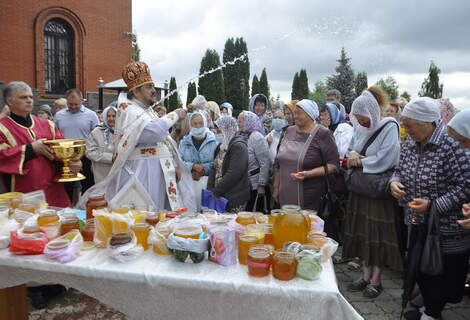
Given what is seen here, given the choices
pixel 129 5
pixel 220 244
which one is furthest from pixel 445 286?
pixel 129 5

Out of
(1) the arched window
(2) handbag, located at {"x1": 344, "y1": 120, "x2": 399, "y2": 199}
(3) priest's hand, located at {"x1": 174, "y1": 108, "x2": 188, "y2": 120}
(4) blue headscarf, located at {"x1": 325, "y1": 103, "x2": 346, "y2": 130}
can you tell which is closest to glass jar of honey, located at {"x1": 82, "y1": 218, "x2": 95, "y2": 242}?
(3) priest's hand, located at {"x1": 174, "y1": 108, "x2": 188, "y2": 120}

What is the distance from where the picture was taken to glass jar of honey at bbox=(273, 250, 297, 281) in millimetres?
1615

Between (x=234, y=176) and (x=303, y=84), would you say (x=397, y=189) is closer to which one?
(x=234, y=176)

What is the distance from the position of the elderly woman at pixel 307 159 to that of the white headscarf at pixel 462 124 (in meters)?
1.19

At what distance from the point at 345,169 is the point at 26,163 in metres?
3.29

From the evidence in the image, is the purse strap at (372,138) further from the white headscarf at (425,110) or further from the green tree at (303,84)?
the green tree at (303,84)

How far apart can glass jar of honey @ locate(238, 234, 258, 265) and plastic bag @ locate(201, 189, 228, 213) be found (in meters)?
1.99

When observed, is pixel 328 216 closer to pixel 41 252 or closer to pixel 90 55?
pixel 41 252

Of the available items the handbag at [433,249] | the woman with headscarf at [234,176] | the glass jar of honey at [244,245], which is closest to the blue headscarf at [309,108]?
the woman with headscarf at [234,176]

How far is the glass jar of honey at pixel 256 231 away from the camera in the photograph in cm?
185

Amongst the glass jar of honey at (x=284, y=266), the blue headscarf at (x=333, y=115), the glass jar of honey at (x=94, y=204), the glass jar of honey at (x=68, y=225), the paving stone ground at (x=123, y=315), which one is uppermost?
the blue headscarf at (x=333, y=115)

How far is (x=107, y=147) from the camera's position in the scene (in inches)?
203

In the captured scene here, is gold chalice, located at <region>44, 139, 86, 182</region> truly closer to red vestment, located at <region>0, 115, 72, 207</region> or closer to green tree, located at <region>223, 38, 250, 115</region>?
Result: red vestment, located at <region>0, 115, 72, 207</region>

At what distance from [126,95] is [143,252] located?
6.98 ft
